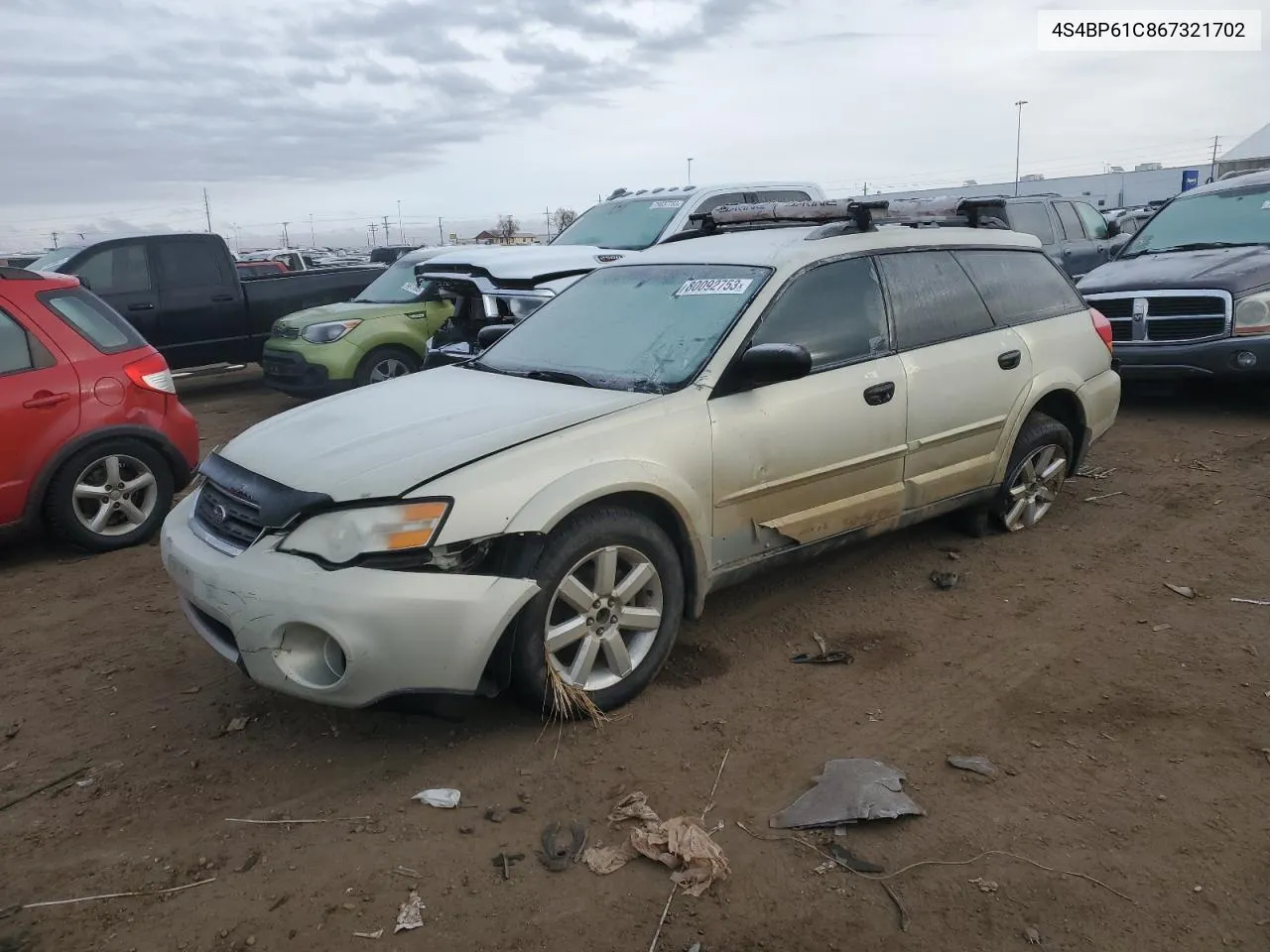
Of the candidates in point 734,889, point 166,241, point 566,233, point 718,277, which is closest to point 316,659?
point 734,889

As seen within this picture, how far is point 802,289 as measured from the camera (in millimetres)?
4168

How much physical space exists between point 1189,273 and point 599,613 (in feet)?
22.7

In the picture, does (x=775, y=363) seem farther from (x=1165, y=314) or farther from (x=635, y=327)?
(x=1165, y=314)

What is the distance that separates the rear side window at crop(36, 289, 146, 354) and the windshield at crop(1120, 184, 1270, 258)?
8562 mm

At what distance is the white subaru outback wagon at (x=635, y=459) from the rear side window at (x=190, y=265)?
7523 mm

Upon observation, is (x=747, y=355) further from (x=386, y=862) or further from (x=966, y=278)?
(x=386, y=862)

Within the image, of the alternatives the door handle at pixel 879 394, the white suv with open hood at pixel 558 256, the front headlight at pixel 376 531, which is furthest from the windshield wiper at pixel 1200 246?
the front headlight at pixel 376 531

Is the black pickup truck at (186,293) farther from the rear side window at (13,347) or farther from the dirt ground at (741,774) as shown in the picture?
the dirt ground at (741,774)

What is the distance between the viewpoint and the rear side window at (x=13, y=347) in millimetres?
5250

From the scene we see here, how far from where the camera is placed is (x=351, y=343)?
946 cm

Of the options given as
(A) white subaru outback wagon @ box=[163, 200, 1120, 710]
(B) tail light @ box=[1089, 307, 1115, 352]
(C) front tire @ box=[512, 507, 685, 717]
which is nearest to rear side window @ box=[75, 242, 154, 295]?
(A) white subaru outback wagon @ box=[163, 200, 1120, 710]

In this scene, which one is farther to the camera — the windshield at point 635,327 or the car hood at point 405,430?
the windshield at point 635,327

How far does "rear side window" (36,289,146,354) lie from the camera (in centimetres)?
555

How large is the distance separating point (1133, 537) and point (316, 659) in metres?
4.40
